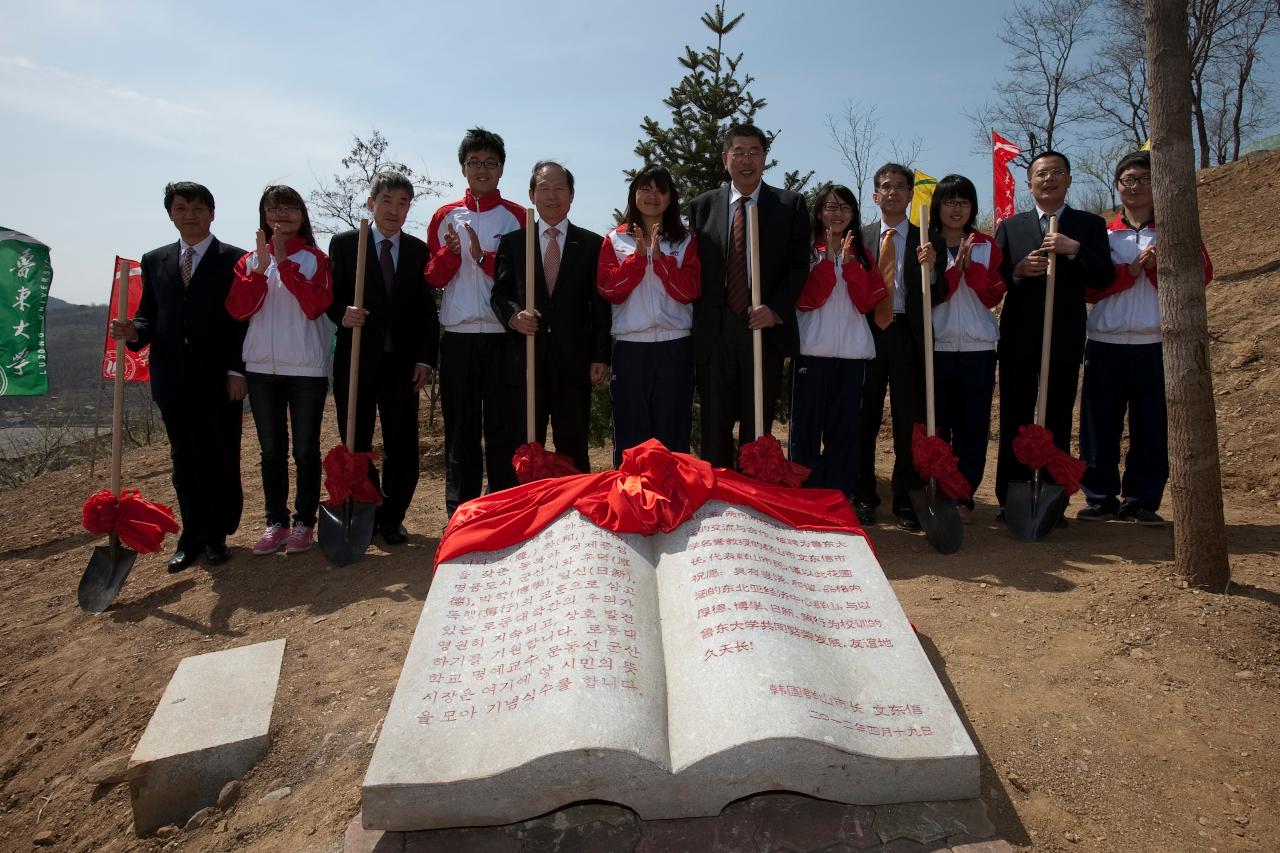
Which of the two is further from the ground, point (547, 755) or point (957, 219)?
point (957, 219)

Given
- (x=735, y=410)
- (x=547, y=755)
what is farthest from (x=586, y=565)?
(x=735, y=410)

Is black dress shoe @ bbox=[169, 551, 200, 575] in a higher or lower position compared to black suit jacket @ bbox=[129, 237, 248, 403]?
lower

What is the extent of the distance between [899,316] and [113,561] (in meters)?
4.70

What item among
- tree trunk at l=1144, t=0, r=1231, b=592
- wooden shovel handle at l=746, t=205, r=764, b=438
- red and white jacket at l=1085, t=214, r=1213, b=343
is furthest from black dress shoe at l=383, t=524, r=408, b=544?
red and white jacket at l=1085, t=214, r=1213, b=343

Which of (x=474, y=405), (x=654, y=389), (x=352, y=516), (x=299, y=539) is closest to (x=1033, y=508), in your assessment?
(x=654, y=389)

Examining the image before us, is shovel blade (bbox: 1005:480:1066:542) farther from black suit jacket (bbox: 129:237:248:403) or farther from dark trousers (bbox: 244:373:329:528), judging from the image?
black suit jacket (bbox: 129:237:248:403)

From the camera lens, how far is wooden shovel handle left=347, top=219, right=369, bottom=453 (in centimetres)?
443

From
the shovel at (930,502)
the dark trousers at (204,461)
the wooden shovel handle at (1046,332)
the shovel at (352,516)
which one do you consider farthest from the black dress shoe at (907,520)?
the dark trousers at (204,461)

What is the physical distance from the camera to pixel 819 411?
4551 millimetres

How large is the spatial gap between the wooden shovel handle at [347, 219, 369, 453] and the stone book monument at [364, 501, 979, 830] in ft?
6.82

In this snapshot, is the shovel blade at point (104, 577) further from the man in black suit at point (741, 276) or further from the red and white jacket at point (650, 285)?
the man in black suit at point (741, 276)

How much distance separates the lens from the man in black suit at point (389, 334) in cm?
463

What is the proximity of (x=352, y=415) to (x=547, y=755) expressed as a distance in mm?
3090

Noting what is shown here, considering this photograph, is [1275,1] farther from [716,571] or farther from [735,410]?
[716,571]
